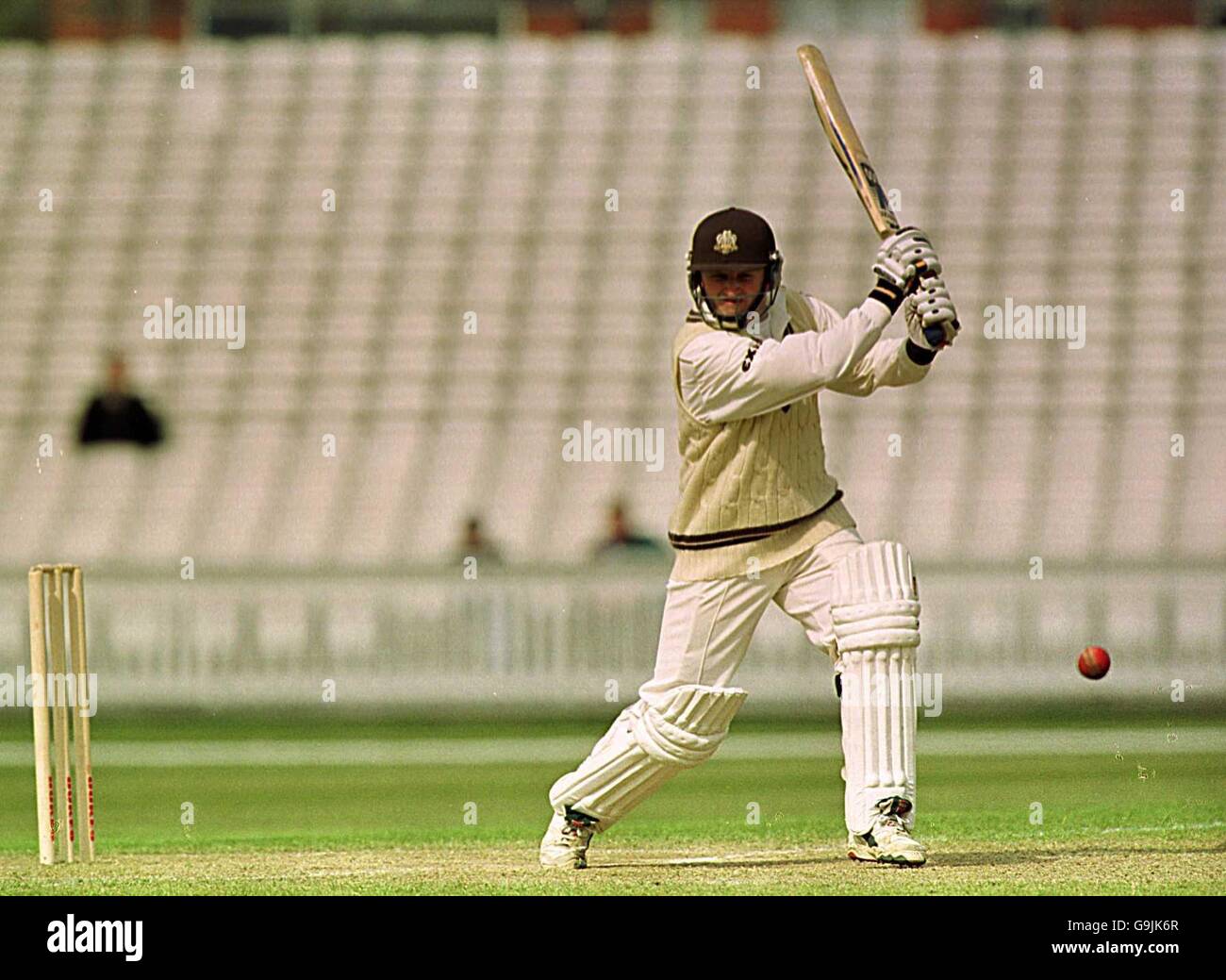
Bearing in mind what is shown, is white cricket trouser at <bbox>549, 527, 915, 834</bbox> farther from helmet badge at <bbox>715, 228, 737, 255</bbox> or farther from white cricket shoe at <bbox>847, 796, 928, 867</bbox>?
helmet badge at <bbox>715, 228, 737, 255</bbox>

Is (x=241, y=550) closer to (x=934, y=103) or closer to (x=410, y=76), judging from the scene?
(x=410, y=76)

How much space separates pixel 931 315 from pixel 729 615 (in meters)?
0.75

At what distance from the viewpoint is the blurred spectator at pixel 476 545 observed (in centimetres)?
878

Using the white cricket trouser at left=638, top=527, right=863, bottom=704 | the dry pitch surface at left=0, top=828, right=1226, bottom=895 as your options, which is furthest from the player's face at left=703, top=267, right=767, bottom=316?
the dry pitch surface at left=0, top=828, right=1226, bottom=895

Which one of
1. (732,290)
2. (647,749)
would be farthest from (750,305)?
(647,749)

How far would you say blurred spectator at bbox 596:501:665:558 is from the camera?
27.1 ft

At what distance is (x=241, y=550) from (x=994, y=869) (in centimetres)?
439

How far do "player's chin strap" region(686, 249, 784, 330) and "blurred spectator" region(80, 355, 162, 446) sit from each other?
3.77 metres

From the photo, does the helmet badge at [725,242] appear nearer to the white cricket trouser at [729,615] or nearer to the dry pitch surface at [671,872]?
the white cricket trouser at [729,615]

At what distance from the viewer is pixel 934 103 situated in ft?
26.6

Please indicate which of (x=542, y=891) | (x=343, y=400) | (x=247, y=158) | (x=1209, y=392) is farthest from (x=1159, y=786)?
(x=247, y=158)

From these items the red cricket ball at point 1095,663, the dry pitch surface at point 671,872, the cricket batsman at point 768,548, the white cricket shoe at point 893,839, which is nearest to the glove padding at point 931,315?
the cricket batsman at point 768,548

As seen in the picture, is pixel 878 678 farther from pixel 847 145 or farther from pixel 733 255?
pixel 847 145
